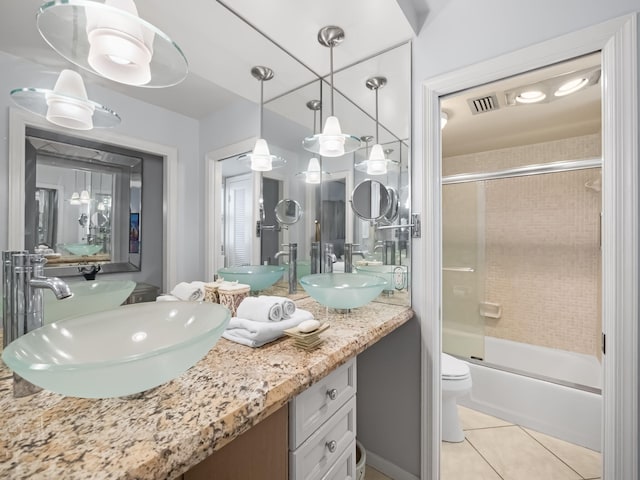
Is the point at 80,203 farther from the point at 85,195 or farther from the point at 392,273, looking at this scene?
the point at 392,273

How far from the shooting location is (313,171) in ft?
5.83

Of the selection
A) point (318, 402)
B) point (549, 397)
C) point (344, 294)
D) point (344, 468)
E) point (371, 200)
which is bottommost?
point (549, 397)

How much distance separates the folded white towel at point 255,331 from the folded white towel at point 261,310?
3 centimetres

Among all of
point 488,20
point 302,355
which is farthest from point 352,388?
point 488,20

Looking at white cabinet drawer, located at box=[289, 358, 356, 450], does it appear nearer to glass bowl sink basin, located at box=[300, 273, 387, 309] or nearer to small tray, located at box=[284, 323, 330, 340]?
small tray, located at box=[284, 323, 330, 340]

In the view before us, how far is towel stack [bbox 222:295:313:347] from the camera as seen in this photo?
0.98 meters

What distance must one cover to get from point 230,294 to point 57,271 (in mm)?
563

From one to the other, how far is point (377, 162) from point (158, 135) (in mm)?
1138

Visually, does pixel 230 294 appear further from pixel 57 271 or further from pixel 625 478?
pixel 625 478

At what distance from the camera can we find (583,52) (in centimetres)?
109

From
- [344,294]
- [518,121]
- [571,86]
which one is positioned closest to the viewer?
[344,294]

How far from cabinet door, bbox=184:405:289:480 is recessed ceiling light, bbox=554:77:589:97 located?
2.22 m

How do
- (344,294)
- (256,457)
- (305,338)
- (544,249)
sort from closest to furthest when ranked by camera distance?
(256,457) < (305,338) < (344,294) < (544,249)

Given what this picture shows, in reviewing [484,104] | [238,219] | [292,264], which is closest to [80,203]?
[238,219]
